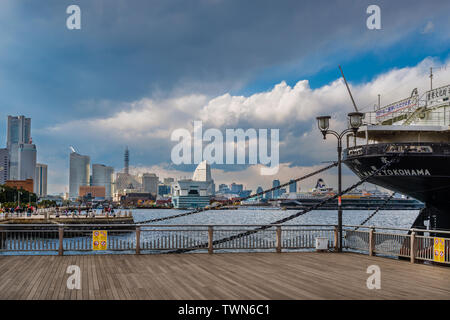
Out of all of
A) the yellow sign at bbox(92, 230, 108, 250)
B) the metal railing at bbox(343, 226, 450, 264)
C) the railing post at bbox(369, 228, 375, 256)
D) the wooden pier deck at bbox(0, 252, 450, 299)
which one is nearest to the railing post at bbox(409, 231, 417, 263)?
the metal railing at bbox(343, 226, 450, 264)

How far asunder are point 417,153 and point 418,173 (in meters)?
1.32

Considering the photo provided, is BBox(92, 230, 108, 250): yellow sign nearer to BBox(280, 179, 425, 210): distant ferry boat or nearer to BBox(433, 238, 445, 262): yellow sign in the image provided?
BBox(433, 238, 445, 262): yellow sign

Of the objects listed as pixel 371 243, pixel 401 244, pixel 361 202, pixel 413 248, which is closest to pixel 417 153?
pixel 401 244

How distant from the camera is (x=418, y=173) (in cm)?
2269

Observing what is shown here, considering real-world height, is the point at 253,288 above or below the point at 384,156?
below

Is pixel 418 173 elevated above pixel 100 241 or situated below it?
above

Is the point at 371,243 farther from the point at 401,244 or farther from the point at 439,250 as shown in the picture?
the point at 439,250

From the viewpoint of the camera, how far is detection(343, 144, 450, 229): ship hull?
22.0 metres

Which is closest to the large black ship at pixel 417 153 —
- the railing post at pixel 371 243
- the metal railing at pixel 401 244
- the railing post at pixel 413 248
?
the metal railing at pixel 401 244
